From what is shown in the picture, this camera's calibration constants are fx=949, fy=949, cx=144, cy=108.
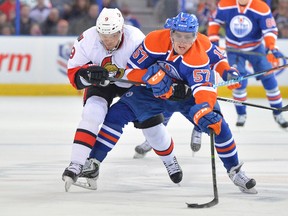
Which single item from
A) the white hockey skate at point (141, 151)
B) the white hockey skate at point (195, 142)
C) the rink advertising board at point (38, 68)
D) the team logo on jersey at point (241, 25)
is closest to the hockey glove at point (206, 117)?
the white hockey skate at point (141, 151)

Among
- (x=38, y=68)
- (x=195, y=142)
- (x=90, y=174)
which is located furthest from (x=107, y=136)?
(x=38, y=68)

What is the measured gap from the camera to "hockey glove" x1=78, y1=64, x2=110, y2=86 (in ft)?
16.4

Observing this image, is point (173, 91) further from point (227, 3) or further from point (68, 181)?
point (227, 3)

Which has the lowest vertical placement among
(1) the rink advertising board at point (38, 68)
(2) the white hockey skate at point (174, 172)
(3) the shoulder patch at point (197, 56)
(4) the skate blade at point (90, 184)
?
(1) the rink advertising board at point (38, 68)

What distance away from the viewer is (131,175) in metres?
5.64

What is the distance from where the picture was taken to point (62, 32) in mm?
10891

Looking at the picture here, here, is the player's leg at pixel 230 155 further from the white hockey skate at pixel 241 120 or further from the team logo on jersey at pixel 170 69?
the white hockey skate at pixel 241 120

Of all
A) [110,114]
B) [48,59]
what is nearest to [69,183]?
[110,114]

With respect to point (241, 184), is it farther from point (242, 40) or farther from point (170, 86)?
point (242, 40)

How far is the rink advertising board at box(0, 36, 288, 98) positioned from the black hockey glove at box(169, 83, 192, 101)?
19.3 ft

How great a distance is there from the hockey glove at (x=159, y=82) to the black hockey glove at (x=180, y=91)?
0.03m

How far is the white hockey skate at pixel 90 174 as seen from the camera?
4.99 m

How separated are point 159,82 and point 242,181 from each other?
0.68 meters

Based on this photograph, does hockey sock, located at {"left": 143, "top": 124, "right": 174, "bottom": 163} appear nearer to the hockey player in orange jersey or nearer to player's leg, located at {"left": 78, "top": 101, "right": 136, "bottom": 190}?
the hockey player in orange jersey
